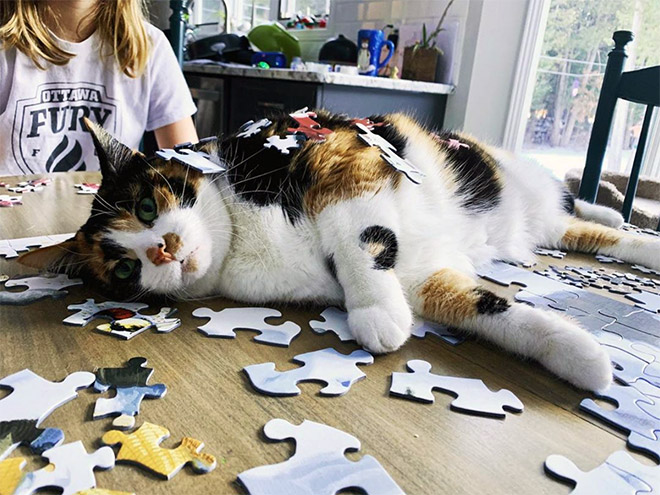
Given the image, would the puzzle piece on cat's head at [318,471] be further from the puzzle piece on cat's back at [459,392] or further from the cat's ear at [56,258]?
the cat's ear at [56,258]

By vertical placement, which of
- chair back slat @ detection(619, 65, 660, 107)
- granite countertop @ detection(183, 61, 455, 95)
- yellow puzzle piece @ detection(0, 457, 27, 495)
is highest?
chair back slat @ detection(619, 65, 660, 107)

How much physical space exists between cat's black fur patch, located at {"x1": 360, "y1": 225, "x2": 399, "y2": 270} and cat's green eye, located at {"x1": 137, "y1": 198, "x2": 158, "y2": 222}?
416 millimetres

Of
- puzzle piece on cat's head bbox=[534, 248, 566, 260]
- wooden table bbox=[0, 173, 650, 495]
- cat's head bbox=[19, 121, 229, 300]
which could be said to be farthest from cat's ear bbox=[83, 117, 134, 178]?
puzzle piece on cat's head bbox=[534, 248, 566, 260]

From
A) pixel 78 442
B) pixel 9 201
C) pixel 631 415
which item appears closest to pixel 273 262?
pixel 78 442

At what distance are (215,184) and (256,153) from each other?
0.11 meters

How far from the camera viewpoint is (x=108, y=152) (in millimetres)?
1072

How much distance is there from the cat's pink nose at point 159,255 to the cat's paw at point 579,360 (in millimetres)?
681

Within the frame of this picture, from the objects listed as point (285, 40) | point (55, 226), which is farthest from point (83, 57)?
point (285, 40)

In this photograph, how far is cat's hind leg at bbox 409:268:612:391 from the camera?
75cm

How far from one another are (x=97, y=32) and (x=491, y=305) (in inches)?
73.3

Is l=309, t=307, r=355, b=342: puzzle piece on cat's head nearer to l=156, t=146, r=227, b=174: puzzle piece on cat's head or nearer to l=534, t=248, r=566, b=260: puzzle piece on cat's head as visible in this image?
l=156, t=146, r=227, b=174: puzzle piece on cat's head

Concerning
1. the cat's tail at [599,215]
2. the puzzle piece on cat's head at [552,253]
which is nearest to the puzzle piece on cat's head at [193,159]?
the puzzle piece on cat's head at [552,253]

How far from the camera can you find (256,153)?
1.11 metres

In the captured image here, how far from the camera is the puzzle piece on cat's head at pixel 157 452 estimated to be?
54 centimetres
